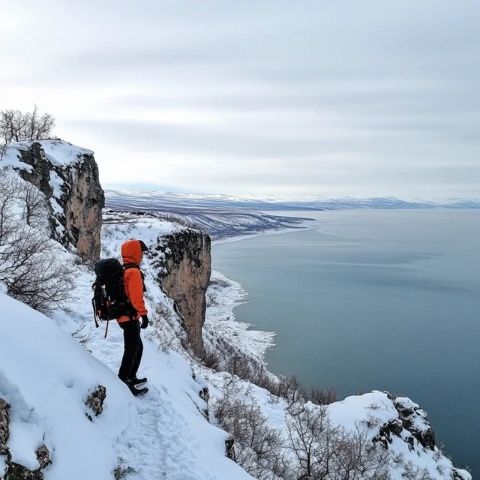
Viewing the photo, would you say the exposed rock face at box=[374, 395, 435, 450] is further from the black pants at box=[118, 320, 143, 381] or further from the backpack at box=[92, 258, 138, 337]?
the backpack at box=[92, 258, 138, 337]

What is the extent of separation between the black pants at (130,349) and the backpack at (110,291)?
247 millimetres

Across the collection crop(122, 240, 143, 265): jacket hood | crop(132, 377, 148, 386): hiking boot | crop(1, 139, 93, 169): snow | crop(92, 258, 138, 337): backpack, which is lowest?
crop(132, 377, 148, 386): hiking boot

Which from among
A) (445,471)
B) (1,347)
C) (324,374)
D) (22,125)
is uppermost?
(22,125)

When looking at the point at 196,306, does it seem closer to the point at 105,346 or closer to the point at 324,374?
the point at 324,374

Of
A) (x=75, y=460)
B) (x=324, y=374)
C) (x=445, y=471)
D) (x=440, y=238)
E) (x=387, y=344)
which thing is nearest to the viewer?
(x=75, y=460)

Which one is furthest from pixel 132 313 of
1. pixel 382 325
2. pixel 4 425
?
pixel 382 325

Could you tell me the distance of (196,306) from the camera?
1369 inches

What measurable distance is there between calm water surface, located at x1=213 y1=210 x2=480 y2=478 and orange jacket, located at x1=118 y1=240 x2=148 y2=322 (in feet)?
99.4

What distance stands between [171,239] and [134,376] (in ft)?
79.6

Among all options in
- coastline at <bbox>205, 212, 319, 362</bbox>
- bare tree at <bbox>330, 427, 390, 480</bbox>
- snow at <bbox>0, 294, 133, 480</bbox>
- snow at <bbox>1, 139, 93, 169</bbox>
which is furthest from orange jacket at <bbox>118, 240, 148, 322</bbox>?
coastline at <bbox>205, 212, 319, 362</bbox>

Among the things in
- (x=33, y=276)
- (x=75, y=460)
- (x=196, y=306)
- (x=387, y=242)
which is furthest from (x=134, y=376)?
(x=387, y=242)

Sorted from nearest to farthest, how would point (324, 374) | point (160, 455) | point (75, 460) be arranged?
1. point (75, 460)
2. point (160, 455)
3. point (324, 374)

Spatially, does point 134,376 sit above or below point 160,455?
above

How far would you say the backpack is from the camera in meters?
6.34
